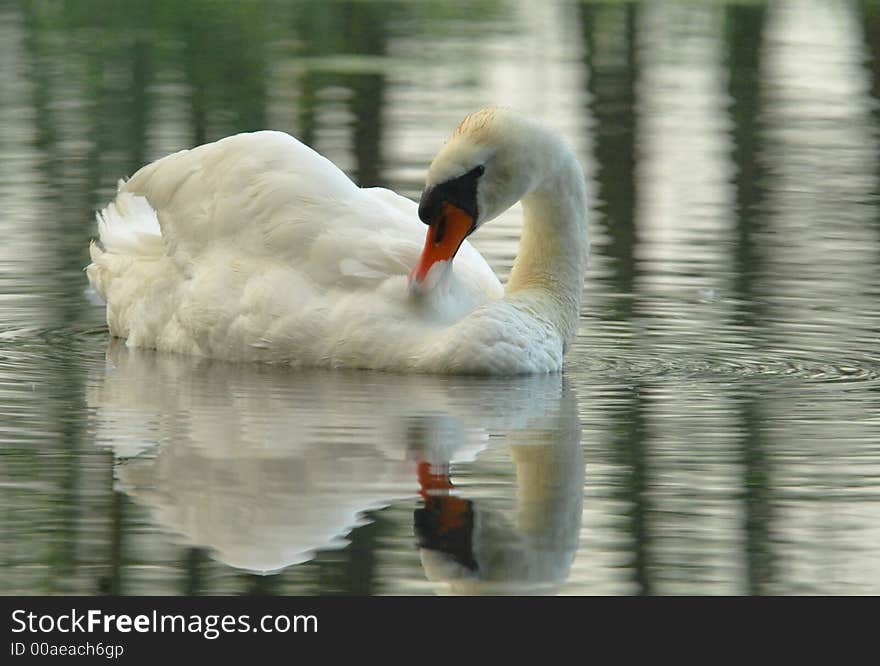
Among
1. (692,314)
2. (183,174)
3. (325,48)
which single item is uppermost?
(183,174)

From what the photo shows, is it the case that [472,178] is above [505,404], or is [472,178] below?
above

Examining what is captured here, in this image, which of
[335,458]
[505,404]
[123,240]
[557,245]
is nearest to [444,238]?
[557,245]

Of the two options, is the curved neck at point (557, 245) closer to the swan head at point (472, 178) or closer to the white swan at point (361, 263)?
the white swan at point (361, 263)

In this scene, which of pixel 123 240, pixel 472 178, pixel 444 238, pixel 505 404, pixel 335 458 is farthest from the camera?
pixel 123 240

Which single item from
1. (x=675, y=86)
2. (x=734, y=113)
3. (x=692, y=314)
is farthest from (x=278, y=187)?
(x=675, y=86)

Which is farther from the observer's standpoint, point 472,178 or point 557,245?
point 557,245

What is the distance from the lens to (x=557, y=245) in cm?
1020

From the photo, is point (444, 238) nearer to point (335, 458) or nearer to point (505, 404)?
point (505, 404)

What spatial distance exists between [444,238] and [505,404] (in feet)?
3.06

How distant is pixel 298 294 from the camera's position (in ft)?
32.1

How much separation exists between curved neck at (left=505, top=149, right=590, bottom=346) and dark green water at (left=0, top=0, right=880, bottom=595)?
0.33m
